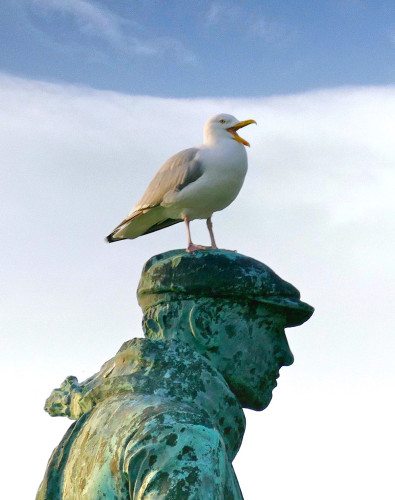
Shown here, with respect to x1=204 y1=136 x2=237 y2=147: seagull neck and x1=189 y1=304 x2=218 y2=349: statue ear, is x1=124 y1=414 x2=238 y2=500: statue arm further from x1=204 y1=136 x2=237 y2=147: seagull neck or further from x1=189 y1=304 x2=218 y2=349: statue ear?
x1=204 y1=136 x2=237 y2=147: seagull neck

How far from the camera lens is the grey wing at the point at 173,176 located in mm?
6578

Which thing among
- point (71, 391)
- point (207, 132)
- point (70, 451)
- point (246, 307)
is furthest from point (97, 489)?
point (207, 132)

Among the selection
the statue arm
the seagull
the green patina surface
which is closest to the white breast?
the seagull

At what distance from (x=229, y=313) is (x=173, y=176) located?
2674 mm

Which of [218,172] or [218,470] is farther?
[218,172]

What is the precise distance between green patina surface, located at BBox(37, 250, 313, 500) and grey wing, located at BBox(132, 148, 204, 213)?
2.22 m

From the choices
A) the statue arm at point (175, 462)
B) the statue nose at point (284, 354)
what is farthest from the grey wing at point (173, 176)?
the statue arm at point (175, 462)

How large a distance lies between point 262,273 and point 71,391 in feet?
3.26

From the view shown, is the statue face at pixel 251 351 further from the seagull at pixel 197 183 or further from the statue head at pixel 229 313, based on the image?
the seagull at pixel 197 183

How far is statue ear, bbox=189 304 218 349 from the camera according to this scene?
4.09 meters

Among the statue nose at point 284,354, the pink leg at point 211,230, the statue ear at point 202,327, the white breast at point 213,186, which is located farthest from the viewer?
the white breast at point 213,186

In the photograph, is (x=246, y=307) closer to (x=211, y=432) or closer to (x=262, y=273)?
(x=262, y=273)

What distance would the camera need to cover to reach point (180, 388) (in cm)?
381

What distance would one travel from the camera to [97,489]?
11.6 ft
